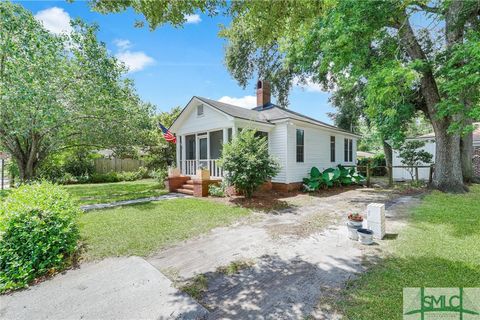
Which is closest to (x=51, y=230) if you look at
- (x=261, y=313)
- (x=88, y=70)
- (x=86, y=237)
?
(x=86, y=237)

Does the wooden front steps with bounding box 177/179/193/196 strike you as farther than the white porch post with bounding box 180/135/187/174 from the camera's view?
No

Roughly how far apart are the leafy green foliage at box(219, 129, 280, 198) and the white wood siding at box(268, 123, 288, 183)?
254cm

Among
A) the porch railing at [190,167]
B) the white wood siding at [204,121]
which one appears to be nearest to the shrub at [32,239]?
the white wood siding at [204,121]

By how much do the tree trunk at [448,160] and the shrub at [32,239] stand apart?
45.6 feet

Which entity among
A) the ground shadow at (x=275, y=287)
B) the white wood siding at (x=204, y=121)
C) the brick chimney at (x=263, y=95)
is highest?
the brick chimney at (x=263, y=95)

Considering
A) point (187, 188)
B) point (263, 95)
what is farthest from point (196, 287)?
point (263, 95)

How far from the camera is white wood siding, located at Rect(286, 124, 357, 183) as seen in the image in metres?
11.1

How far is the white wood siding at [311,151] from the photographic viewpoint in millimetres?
11109

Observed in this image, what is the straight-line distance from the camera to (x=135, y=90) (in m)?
12.9

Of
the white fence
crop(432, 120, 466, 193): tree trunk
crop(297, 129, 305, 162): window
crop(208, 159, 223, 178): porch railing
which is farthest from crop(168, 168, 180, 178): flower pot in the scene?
crop(432, 120, 466, 193): tree trunk

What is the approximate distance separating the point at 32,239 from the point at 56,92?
7.68 m

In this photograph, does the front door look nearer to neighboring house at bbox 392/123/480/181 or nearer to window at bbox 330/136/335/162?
window at bbox 330/136/335/162

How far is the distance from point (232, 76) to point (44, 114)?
1411 cm

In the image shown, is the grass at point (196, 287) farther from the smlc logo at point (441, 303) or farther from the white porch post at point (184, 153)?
the white porch post at point (184, 153)
